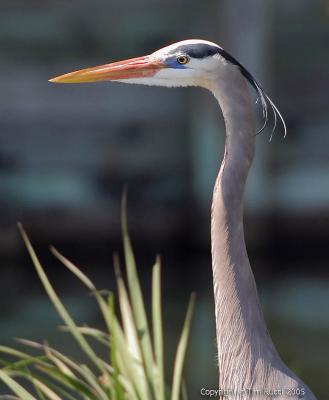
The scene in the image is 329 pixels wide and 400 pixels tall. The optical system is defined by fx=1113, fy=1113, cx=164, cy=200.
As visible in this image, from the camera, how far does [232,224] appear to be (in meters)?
2.45

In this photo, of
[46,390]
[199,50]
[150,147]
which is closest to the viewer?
[199,50]

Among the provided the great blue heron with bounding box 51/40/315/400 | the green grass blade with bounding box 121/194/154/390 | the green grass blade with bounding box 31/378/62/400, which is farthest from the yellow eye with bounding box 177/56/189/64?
the green grass blade with bounding box 31/378/62/400

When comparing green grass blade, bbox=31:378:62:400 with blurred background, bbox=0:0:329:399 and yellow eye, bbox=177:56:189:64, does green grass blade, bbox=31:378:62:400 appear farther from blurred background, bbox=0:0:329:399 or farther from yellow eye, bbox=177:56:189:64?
blurred background, bbox=0:0:329:399

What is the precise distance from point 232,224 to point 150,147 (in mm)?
7830

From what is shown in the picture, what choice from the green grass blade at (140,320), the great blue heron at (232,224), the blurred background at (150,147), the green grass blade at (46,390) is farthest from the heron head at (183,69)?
the blurred background at (150,147)

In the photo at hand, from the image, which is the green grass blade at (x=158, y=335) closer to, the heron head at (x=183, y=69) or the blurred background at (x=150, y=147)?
the heron head at (x=183, y=69)

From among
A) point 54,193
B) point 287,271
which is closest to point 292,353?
point 287,271

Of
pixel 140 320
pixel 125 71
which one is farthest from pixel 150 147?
pixel 125 71

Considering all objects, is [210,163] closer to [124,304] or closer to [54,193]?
[54,193]

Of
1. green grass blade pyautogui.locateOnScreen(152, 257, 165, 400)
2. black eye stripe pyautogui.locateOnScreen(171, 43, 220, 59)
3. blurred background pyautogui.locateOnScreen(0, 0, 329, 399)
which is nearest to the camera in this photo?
black eye stripe pyautogui.locateOnScreen(171, 43, 220, 59)

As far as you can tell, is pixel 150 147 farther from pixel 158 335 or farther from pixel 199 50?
pixel 199 50

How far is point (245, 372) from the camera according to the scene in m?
2.47

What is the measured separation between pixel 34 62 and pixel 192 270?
255 centimetres

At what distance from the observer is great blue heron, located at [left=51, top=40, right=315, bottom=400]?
241cm
